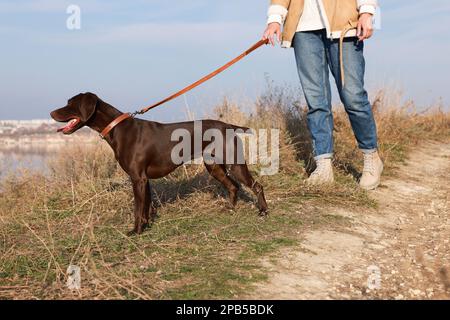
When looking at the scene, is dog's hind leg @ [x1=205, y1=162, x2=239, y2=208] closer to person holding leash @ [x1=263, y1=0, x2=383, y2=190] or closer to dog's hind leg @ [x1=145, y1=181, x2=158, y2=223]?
dog's hind leg @ [x1=145, y1=181, x2=158, y2=223]

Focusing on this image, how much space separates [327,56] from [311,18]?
42 centimetres

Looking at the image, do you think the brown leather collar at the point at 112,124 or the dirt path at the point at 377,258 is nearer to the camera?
the dirt path at the point at 377,258

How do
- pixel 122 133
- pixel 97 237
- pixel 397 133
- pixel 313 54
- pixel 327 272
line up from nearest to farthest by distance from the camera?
pixel 327 272, pixel 97 237, pixel 122 133, pixel 313 54, pixel 397 133

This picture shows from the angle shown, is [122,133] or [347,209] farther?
[347,209]

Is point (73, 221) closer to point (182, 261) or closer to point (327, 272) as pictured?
point (182, 261)

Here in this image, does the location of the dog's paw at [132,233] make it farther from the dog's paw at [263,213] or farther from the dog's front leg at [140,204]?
the dog's paw at [263,213]

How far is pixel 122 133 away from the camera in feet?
13.0

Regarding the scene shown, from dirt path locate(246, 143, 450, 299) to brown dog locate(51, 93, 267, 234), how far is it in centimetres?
87

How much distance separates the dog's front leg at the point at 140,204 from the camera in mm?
3834

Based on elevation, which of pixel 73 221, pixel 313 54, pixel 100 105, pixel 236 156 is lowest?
pixel 73 221

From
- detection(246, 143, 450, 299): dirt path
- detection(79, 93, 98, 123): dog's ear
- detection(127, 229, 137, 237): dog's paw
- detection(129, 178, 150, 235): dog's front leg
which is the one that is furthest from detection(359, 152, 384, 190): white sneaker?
detection(79, 93, 98, 123): dog's ear

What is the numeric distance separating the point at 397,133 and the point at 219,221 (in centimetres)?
520

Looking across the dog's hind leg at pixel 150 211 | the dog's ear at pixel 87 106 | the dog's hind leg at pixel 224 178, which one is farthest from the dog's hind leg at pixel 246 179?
the dog's ear at pixel 87 106

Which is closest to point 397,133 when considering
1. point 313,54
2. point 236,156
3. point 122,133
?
point 313,54
